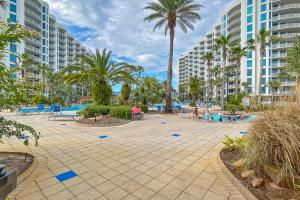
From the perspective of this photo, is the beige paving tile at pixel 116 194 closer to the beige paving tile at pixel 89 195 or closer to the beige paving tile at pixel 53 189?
the beige paving tile at pixel 89 195

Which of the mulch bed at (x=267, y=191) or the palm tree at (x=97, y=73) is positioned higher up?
the palm tree at (x=97, y=73)

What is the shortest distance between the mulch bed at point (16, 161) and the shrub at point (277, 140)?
4.81 meters

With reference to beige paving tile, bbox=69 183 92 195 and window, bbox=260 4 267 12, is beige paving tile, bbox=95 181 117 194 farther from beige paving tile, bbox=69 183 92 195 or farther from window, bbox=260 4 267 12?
window, bbox=260 4 267 12

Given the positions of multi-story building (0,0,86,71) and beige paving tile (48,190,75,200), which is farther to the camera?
multi-story building (0,0,86,71)

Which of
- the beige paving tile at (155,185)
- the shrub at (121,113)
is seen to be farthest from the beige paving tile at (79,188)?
the shrub at (121,113)

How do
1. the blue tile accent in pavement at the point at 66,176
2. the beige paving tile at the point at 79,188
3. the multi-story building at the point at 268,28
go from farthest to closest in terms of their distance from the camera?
the multi-story building at the point at 268,28 < the blue tile accent in pavement at the point at 66,176 < the beige paving tile at the point at 79,188

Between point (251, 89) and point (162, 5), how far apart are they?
36653 mm

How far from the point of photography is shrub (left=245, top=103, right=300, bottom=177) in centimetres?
252

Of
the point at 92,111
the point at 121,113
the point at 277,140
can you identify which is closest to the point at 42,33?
the point at 92,111

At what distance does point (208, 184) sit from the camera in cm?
293

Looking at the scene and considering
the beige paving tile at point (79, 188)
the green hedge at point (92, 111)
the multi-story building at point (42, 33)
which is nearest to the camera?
the beige paving tile at point (79, 188)

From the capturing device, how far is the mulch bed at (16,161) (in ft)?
10.9

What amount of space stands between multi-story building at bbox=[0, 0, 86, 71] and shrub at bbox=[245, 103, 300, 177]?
122 feet

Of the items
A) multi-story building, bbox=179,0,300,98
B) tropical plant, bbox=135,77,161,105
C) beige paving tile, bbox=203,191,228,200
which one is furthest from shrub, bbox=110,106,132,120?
multi-story building, bbox=179,0,300,98
